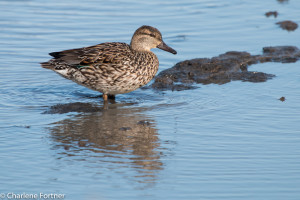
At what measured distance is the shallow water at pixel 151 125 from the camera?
577 cm

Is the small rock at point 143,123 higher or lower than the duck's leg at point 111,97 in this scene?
lower

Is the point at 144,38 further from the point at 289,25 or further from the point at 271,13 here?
the point at 271,13

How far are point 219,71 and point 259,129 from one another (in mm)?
3070

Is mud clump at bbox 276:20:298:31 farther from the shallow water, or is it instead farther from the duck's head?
the duck's head

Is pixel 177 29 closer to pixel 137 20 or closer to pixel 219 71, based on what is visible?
pixel 137 20

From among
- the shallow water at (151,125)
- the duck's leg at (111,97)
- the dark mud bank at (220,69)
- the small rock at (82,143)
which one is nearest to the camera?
the shallow water at (151,125)

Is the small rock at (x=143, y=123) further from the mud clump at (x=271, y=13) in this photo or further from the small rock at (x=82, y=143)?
the mud clump at (x=271, y=13)

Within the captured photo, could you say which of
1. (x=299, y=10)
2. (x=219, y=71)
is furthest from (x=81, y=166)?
(x=299, y=10)

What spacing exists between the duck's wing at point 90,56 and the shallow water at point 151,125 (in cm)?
64

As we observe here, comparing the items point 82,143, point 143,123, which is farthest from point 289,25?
point 82,143

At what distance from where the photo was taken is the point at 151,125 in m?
7.71

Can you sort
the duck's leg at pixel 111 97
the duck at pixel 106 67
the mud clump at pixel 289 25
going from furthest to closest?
the mud clump at pixel 289 25, the duck's leg at pixel 111 97, the duck at pixel 106 67

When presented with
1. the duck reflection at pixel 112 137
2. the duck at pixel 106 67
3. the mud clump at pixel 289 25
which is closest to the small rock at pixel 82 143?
the duck reflection at pixel 112 137

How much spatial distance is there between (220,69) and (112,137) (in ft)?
12.5
